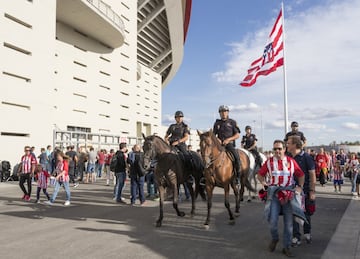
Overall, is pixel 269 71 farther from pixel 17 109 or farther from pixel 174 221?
pixel 17 109

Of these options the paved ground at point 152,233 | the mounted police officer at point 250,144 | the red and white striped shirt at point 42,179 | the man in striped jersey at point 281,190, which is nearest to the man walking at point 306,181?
the paved ground at point 152,233

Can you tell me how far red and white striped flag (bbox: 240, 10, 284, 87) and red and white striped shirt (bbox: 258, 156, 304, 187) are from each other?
11175 millimetres

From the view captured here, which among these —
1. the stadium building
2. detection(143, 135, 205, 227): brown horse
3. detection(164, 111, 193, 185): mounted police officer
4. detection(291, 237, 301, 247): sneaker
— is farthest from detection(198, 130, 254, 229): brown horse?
the stadium building

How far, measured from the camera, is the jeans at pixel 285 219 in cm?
483

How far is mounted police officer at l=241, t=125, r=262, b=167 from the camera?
10.9 meters

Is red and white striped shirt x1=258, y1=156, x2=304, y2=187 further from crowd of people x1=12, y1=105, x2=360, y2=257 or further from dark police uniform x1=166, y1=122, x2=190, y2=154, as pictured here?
dark police uniform x1=166, y1=122, x2=190, y2=154

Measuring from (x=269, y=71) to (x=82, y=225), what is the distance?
12.1 m

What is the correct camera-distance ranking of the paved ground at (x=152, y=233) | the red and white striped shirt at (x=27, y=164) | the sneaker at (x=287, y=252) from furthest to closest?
the red and white striped shirt at (x=27, y=164) < the paved ground at (x=152, y=233) < the sneaker at (x=287, y=252)

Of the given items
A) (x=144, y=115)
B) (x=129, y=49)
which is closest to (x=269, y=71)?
(x=129, y=49)

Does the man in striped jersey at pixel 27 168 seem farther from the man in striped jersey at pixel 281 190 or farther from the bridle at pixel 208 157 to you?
the man in striped jersey at pixel 281 190

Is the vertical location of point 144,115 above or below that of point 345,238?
above

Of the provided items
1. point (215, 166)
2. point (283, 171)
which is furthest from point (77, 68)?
point (283, 171)

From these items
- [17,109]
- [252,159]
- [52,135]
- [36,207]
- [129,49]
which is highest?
[129,49]

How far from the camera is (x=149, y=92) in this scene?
5762 cm
